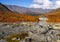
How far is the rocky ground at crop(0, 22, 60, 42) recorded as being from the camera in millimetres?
5133

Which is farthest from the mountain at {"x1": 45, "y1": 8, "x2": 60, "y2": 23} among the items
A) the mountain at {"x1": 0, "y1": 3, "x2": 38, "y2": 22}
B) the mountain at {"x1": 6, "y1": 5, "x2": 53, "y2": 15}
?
the mountain at {"x1": 0, "y1": 3, "x2": 38, "y2": 22}

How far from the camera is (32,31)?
5.22m

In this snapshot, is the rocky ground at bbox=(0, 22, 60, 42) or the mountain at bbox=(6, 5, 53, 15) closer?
the rocky ground at bbox=(0, 22, 60, 42)

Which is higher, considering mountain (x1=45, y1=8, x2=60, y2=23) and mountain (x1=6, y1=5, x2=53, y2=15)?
mountain (x1=6, y1=5, x2=53, y2=15)

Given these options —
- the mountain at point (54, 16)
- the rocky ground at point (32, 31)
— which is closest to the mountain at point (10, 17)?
the rocky ground at point (32, 31)

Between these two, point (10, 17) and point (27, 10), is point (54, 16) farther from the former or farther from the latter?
point (10, 17)

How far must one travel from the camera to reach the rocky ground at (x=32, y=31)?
5133 mm

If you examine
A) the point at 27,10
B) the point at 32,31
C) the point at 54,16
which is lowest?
the point at 32,31

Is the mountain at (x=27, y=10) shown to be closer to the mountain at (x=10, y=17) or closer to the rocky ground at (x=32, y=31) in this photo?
the mountain at (x=10, y=17)

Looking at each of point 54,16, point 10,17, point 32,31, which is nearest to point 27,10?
point 10,17

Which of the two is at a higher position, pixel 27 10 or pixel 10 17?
pixel 27 10

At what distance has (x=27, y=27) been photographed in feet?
17.2

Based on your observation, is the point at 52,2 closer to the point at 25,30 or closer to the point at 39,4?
the point at 39,4

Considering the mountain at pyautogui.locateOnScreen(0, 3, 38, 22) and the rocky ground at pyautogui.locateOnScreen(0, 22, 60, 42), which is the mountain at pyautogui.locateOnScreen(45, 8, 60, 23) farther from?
the mountain at pyautogui.locateOnScreen(0, 3, 38, 22)
